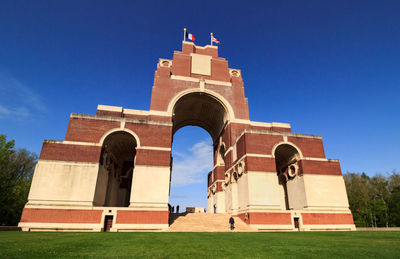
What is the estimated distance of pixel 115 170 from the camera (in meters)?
25.8

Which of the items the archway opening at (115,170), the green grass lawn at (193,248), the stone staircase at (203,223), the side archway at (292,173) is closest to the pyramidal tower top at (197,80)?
the archway opening at (115,170)

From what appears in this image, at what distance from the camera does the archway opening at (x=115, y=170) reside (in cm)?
2000

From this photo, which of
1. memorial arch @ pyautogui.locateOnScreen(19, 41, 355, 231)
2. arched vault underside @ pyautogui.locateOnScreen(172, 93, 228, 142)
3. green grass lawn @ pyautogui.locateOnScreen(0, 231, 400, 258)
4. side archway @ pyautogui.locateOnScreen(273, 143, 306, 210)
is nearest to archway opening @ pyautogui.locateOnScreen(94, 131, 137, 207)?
memorial arch @ pyautogui.locateOnScreen(19, 41, 355, 231)

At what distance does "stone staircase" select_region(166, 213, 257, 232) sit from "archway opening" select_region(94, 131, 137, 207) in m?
7.23

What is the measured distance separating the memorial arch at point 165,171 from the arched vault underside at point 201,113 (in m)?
0.20

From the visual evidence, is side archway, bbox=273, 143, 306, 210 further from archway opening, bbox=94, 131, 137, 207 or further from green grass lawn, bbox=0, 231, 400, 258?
archway opening, bbox=94, 131, 137, 207

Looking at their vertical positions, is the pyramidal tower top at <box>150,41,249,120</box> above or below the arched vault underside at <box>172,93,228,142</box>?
above

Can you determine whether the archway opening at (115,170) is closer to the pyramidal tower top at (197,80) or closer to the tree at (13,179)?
the pyramidal tower top at (197,80)

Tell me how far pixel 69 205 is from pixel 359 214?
154 feet

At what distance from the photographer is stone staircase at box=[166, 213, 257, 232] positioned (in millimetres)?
17484

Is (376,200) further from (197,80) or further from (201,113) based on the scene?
(197,80)

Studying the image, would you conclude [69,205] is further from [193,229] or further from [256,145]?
[256,145]

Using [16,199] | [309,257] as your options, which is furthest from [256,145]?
[16,199]

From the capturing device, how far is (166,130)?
21047 millimetres
